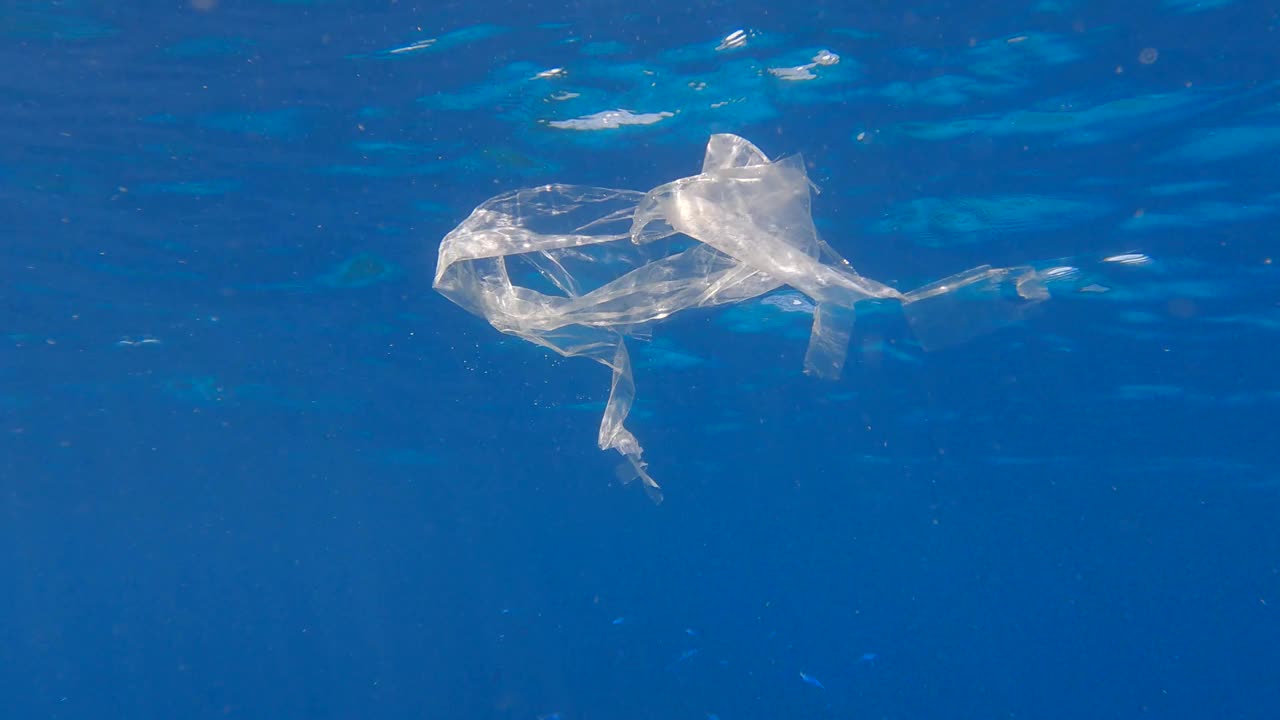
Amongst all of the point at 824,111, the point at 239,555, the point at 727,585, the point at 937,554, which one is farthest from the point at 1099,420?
the point at 239,555

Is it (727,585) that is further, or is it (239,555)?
(727,585)

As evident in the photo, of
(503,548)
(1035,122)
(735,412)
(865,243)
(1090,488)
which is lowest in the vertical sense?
(503,548)

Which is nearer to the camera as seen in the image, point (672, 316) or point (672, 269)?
point (672, 269)

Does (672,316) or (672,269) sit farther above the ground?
(672,269)

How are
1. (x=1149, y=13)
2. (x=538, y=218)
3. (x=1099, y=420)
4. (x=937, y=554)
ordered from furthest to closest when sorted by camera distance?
(x=937, y=554) < (x=1099, y=420) < (x=1149, y=13) < (x=538, y=218)

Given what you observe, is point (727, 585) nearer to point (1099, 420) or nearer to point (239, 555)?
point (239, 555)

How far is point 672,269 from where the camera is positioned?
611 centimetres

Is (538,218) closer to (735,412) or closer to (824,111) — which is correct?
(824,111)

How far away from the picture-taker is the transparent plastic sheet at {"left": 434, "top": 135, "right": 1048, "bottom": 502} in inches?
211

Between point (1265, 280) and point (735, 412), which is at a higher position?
point (1265, 280)

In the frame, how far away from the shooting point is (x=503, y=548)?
53938 mm

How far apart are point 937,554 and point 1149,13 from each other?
45116mm

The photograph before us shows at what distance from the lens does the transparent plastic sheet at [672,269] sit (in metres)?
5.36

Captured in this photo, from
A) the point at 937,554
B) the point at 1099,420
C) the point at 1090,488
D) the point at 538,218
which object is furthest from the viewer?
the point at 937,554
